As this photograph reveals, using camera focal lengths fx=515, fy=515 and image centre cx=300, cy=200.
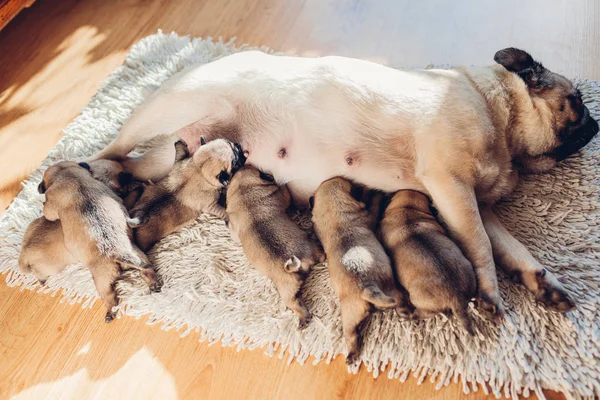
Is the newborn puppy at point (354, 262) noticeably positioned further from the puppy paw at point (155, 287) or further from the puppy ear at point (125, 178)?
the puppy ear at point (125, 178)

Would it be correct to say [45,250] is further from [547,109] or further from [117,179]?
[547,109]

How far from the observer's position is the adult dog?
1938 millimetres

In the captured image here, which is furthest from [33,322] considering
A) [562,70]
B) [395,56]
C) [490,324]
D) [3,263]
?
[562,70]

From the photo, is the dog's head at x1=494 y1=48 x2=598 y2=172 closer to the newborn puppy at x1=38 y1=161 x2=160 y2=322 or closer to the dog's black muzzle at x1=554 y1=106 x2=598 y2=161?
the dog's black muzzle at x1=554 y1=106 x2=598 y2=161

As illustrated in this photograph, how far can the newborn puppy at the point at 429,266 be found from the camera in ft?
5.54

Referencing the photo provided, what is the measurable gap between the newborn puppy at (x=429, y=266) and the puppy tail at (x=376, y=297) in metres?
0.10

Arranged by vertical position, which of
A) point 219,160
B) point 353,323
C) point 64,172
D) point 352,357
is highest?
point 64,172

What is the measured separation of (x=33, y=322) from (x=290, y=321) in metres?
1.15

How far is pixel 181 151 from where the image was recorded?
2.35m

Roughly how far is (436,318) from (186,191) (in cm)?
116

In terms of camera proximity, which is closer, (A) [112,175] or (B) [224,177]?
(B) [224,177]

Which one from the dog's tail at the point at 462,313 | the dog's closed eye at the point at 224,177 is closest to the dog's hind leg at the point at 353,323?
the dog's tail at the point at 462,313

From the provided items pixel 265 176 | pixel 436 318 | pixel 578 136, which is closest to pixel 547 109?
pixel 578 136

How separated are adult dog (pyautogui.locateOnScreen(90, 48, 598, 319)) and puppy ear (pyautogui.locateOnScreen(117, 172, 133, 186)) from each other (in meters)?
0.30
